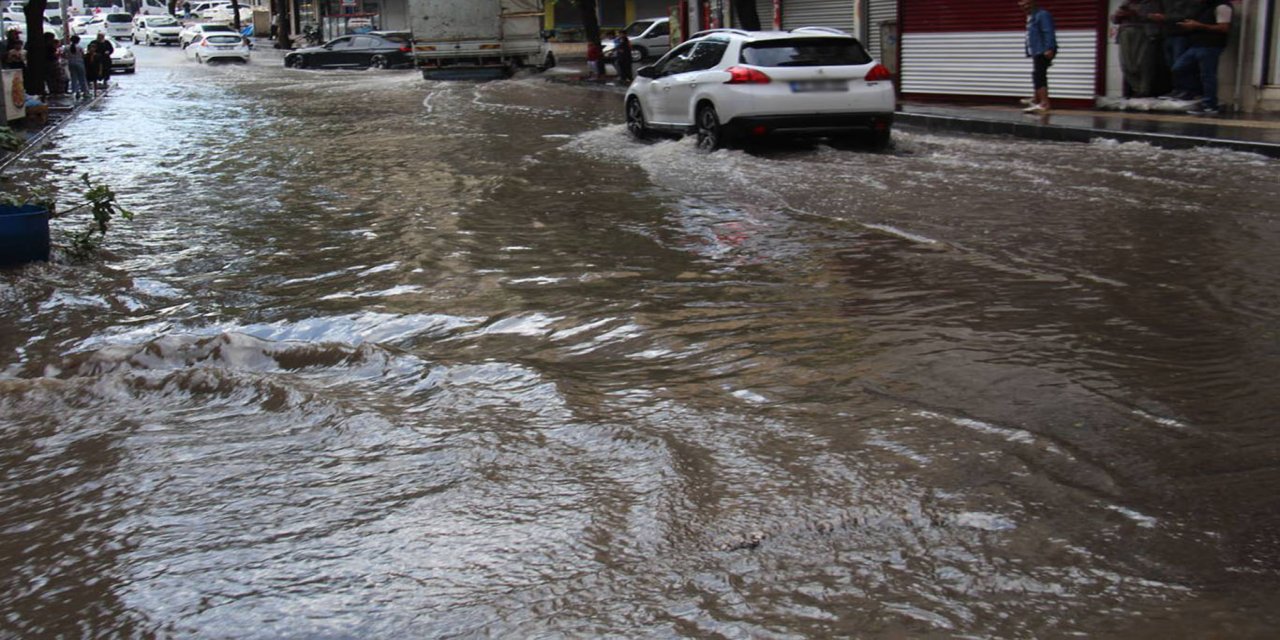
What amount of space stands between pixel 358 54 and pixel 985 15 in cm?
2833

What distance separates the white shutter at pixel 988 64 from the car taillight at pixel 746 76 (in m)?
7.18

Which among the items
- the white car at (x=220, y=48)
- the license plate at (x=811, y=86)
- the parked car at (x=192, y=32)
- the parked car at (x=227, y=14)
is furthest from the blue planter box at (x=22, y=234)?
the parked car at (x=227, y=14)

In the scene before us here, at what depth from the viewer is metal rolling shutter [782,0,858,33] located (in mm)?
25500

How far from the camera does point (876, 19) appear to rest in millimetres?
24719

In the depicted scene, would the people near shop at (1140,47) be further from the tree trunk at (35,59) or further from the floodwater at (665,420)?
the tree trunk at (35,59)

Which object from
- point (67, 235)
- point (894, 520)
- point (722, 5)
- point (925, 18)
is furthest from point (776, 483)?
point (722, 5)

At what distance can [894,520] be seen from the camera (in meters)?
4.26

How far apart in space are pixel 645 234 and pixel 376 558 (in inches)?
237

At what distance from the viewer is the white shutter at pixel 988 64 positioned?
18.8m

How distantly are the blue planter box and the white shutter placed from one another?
14.6 meters

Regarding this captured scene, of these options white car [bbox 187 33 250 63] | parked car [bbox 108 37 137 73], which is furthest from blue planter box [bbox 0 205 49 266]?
white car [bbox 187 33 250 63]

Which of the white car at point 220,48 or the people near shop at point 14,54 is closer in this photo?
the people near shop at point 14,54

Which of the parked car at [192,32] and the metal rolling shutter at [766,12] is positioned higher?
the parked car at [192,32]

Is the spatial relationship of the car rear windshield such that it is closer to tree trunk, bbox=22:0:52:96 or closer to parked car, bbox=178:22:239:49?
tree trunk, bbox=22:0:52:96
